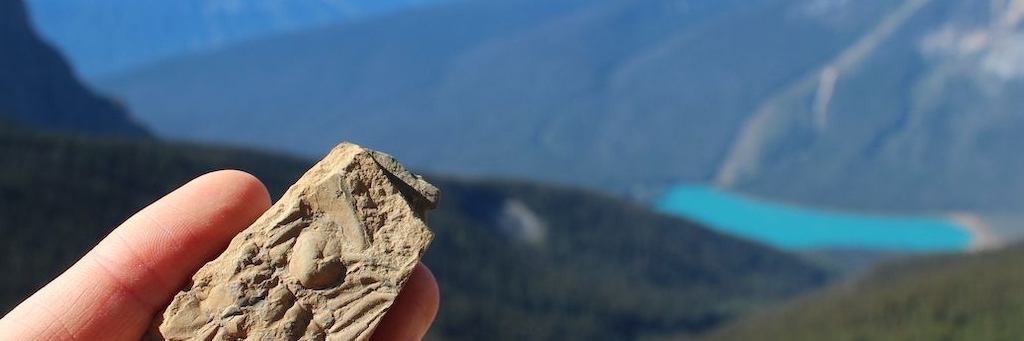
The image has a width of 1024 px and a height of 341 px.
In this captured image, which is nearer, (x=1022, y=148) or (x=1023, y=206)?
(x=1023, y=206)

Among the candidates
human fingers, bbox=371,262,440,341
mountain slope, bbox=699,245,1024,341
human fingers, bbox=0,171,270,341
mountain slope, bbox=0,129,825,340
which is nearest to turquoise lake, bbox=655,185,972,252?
mountain slope, bbox=0,129,825,340

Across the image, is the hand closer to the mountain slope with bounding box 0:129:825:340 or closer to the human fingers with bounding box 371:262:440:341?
the human fingers with bounding box 371:262:440:341

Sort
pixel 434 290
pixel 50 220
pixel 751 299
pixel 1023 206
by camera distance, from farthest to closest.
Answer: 1. pixel 1023 206
2. pixel 751 299
3. pixel 50 220
4. pixel 434 290

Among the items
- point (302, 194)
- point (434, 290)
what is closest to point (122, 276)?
point (302, 194)

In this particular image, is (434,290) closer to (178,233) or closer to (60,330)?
(178,233)

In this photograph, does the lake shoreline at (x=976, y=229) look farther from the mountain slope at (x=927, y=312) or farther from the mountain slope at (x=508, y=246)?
the mountain slope at (x=927, y=312)

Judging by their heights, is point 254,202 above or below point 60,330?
above

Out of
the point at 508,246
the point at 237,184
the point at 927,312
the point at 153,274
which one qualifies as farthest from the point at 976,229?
the point at 153,274

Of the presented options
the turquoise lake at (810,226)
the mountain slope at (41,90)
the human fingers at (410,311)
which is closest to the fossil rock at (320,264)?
the human fingers at (410,311)
